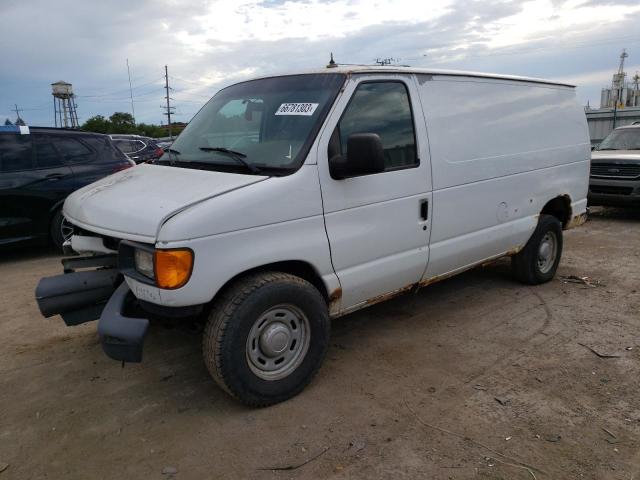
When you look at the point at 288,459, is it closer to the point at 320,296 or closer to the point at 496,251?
the point at 320,296

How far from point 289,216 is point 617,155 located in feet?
28.8

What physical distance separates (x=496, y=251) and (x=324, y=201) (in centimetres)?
227

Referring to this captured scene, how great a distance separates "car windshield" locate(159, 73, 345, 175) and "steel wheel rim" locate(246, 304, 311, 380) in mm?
877

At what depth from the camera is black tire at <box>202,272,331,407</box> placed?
2902 mm

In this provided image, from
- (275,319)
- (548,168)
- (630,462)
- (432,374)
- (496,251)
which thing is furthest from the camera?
(548,168)

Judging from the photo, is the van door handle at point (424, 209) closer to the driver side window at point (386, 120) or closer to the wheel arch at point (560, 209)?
the driver side window at point (386, 120)

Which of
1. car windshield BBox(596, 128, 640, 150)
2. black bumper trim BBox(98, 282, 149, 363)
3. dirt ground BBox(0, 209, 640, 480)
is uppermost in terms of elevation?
car windshield BBox(596, 128, 640, 150)

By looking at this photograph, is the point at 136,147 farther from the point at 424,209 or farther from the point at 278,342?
the point at 278,342

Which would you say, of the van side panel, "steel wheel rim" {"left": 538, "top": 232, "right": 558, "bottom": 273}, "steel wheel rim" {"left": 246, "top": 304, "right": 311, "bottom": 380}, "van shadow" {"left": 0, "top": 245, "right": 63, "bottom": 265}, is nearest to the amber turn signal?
"steel wheel rim" {"left": 246, "top": 304, "right": 311, "bottom": 380}

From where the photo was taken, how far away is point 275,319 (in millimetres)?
3154

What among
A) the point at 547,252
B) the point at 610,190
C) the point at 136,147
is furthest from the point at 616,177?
the point at 136,147

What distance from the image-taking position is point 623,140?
34.3 feet

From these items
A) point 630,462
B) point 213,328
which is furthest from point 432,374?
point 213,328

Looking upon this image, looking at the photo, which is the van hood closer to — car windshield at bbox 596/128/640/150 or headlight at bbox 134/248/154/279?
headlight at bbox 134/248/154/279
